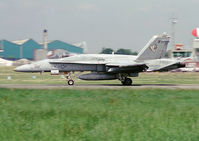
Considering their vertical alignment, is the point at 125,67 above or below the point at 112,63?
below

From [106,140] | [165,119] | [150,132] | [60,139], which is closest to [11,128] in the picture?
[60,139]

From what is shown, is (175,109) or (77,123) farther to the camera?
(175,109)

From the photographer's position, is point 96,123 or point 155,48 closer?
point 96,123

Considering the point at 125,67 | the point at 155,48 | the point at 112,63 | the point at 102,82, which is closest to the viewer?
the point at 125,67

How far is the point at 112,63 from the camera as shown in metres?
28.2

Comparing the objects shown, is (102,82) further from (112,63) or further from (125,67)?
(125,67)

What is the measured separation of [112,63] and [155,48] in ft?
12.9

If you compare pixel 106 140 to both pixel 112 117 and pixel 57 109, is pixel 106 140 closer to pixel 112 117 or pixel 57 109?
pixel 112 117

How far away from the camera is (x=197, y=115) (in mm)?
11859

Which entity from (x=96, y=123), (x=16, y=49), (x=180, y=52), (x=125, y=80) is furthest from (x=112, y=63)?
(x=16, y=49)

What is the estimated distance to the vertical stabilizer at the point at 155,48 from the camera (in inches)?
1142

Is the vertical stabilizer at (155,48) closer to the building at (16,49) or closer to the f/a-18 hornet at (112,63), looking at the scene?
the f/a-18 hornet at (112,63)

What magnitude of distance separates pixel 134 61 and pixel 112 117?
18.4 metres

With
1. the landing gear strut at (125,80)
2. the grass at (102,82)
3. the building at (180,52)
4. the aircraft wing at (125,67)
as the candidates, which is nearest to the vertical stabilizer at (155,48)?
the aircraft wing at (125,67)
